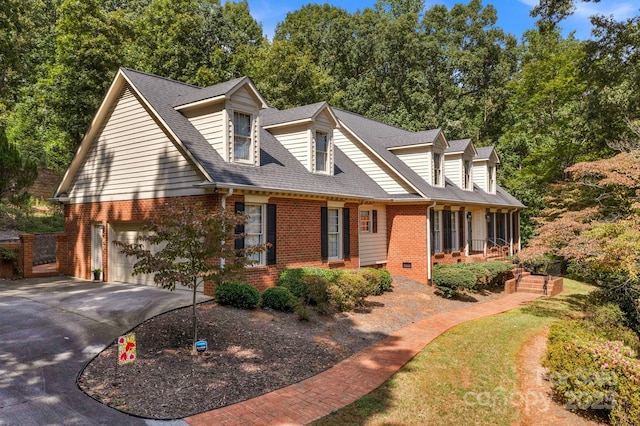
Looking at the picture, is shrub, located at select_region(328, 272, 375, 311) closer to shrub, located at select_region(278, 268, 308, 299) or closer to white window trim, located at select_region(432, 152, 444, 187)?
shrub, located at select_region(278, 268, 308, 299)

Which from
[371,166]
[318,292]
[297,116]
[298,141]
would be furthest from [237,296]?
[371,166]

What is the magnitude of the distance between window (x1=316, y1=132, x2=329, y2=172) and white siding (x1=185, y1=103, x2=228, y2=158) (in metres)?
4.78

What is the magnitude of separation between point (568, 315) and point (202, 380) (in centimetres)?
1300

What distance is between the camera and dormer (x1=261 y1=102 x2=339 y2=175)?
16219 millimetres

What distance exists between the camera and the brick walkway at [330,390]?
19.8 ft

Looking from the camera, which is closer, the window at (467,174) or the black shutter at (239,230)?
the black shutter at (239,230)

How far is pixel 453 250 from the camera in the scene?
21.7 m

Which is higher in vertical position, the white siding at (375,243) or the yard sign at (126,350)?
the white siding at (375,243)

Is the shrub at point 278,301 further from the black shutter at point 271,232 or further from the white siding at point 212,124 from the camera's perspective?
the white siding at point 212,124

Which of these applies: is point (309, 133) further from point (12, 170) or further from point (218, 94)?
point (12, 170)

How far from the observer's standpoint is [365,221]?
18.8 metres

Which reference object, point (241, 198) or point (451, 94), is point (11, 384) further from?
point (451, 94)

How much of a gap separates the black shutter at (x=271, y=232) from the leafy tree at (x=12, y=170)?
14.5m

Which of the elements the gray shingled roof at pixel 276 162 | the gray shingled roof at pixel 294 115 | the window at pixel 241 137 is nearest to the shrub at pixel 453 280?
the gray shingled roof at pixel 276 162
